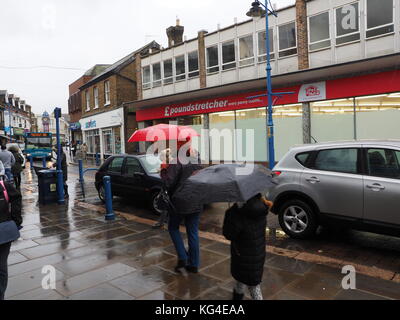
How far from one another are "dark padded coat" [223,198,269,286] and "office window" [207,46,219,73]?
1731cm

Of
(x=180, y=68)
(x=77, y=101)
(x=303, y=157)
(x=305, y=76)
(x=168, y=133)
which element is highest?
(x=77, y=101)

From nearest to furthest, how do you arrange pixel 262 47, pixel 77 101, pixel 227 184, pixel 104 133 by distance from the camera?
1. pixel 227 184
2. pixel 262 47
3. pixel 104 133
4. pixel 77 101

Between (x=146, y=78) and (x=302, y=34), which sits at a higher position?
(x=146, y=78)

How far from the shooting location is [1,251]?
304 centimetres

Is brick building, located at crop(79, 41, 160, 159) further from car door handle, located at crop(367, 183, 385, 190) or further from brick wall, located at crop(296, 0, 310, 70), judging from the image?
car door handle, located at crop(367, 183, 385, 190)

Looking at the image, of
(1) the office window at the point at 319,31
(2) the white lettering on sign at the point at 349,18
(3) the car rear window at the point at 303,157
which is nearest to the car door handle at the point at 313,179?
(3) the car rear window at the point at 303,157

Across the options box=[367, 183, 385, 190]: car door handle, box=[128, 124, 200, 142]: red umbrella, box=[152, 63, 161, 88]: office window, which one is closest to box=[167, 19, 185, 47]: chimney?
box=[152, 63, 161, 88]: office window

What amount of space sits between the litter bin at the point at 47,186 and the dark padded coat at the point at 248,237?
25.1 ft

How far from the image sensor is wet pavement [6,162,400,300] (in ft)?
12.1

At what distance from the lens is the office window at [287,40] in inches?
628

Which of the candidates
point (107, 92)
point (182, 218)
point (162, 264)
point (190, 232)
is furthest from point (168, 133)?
point (107, 92)

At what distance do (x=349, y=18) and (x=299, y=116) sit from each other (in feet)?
15.6

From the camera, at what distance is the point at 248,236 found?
292 centimetres

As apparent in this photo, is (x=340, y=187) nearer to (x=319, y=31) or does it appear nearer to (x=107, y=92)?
(x=319, y=31)
